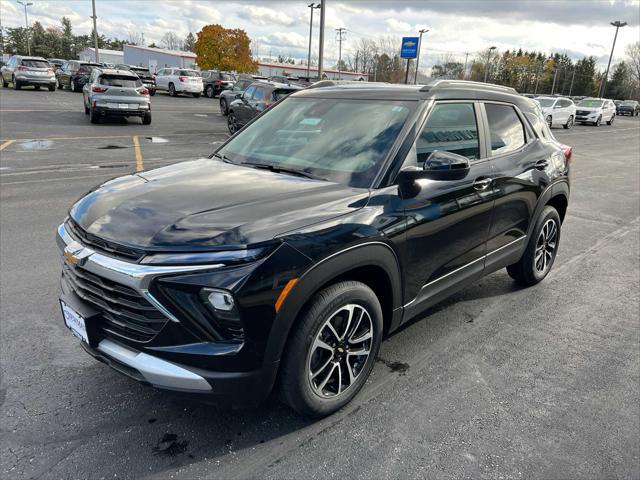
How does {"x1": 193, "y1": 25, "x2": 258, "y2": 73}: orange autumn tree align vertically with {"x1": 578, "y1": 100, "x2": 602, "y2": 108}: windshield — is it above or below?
above

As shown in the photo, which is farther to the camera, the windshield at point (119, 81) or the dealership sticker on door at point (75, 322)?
the windshield at point (119, 81)

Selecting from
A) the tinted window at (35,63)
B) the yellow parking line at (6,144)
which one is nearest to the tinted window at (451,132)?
the yellow parking line at (6,144)

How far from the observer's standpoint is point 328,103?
3711 mm

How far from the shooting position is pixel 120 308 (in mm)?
2363

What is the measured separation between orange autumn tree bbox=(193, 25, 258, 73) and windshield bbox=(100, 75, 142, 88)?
3377 cm

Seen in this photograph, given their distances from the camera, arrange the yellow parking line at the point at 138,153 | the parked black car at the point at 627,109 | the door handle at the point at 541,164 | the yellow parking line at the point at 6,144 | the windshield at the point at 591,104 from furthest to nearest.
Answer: the parked black car at the point at 627,109 → the windshield at the point at 591,104 → the yellow parking line at the point at 6,144 → the yellow parking line at the point at 138,153 → the door handle at the point at 541,164

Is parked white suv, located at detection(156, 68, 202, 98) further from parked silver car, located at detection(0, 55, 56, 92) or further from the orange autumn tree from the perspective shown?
the orange autumn tree

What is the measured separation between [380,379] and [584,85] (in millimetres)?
120833

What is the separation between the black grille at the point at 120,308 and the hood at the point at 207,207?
0.22 m

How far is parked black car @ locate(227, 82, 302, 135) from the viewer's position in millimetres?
15289

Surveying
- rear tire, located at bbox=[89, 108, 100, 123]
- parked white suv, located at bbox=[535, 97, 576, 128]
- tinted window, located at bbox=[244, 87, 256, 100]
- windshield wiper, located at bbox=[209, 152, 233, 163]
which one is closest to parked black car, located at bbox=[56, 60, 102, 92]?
rear tire, located at bbox=[89, 108, 100, 123]

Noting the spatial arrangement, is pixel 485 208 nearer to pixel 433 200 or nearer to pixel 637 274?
pixel 433 200

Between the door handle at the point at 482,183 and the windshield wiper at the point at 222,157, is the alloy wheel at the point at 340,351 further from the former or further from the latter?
the windshield wiper at the point at 222,157

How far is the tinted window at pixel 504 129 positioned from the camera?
3.96 m
